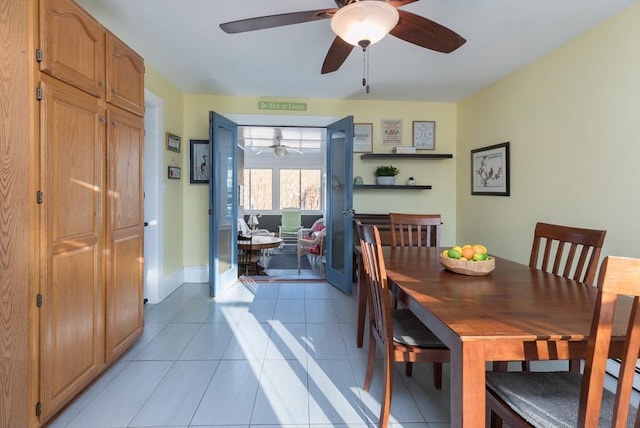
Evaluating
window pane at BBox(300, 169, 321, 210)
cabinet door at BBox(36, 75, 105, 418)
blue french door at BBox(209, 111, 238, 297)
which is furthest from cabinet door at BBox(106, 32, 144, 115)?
window pane at BBox(300, 169, 321, 210)

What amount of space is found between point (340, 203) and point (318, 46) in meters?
1.85

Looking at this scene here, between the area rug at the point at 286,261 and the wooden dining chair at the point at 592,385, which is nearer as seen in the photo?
the wooden dining chair at the point at 592,385

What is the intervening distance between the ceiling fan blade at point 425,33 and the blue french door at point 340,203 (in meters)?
1.83

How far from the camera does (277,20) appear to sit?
66.0 inches

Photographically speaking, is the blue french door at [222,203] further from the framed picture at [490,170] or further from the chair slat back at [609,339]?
the chair slat back at [609,339]

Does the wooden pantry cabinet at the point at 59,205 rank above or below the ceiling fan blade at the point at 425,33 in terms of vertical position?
below

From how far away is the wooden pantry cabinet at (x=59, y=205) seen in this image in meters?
1.39

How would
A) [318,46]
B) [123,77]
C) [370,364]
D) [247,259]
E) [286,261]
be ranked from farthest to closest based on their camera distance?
[286,261] < [247,259] < [318,46] < [123,77] < [370,364]

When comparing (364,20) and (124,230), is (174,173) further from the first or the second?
(364,20)

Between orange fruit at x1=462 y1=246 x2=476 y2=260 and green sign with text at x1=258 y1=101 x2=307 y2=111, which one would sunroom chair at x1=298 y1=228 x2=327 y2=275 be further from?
orange fruit at x1=462 y1=246 x2=476 y2=260

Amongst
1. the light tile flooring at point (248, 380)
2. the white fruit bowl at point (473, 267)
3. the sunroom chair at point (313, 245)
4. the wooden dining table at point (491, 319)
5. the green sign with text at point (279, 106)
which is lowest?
the light tile flooring at point (248, 380)

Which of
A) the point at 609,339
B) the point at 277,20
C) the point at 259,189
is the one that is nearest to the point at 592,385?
the point at 609,339

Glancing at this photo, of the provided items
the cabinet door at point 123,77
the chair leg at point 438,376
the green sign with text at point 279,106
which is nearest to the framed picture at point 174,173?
the green sign with text at point 279,106

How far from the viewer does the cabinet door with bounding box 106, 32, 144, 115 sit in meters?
1.96
